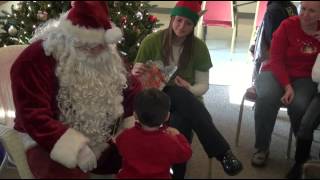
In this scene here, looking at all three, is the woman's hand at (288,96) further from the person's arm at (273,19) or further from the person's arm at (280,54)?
the person's arm at (273,19)

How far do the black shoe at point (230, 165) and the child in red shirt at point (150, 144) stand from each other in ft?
0.94

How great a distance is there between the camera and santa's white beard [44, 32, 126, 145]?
1.52 m

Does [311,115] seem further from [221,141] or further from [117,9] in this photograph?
[117,9]

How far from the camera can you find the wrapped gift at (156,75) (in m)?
1.91

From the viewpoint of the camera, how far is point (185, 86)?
77.9 inches

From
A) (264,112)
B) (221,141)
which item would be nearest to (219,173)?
(221,141)

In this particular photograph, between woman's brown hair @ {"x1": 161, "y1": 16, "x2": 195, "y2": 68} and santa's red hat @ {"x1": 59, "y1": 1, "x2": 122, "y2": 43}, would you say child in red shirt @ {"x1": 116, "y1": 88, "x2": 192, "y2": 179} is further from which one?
woman's brown hair @ {"x1": 161, "y1": 16, "x2": 195, "y2": 68}

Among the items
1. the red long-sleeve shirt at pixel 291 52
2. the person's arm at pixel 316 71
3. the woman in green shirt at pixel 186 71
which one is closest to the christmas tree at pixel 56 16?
the woman in green shirt at pixel 186 71

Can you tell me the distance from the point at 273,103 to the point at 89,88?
3.64 ft

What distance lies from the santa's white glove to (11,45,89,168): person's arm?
2 centimetres

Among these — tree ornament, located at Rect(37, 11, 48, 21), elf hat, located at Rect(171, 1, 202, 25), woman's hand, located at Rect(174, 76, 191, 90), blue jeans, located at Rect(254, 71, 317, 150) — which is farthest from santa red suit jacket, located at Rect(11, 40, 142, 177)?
tree ornament, located at Rect(37, 11, 48, 21)

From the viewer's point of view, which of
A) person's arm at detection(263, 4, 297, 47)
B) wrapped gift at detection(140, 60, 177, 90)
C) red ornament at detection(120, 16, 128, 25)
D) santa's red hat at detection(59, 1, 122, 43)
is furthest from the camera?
red ornament at detection(120, 16, 128, 25)

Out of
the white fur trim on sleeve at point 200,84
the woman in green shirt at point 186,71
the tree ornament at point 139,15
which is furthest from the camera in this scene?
the tree ornament at point 139,15

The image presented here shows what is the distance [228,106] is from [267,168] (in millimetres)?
1222
